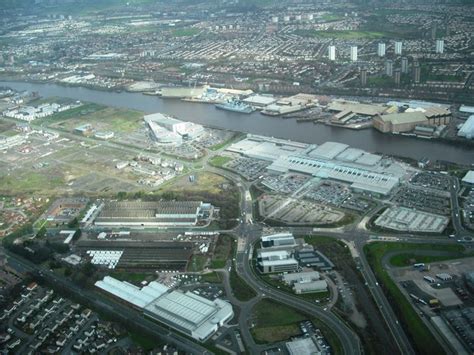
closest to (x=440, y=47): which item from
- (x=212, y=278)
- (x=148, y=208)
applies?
(x=148, y=208)

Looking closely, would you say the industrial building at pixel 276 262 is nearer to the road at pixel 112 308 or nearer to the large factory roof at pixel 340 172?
the road at pixel 112 308

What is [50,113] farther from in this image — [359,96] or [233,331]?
Answer: [233,331]

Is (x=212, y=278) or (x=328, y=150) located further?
(x=328, y=150)

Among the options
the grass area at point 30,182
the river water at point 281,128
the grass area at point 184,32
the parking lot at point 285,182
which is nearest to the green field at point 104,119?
the river water at point 281,128

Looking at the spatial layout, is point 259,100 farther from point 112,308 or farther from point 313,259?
point 112,308

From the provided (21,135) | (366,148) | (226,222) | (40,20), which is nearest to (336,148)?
(366,148)

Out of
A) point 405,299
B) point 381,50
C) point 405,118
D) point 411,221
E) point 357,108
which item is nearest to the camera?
point 405,299
